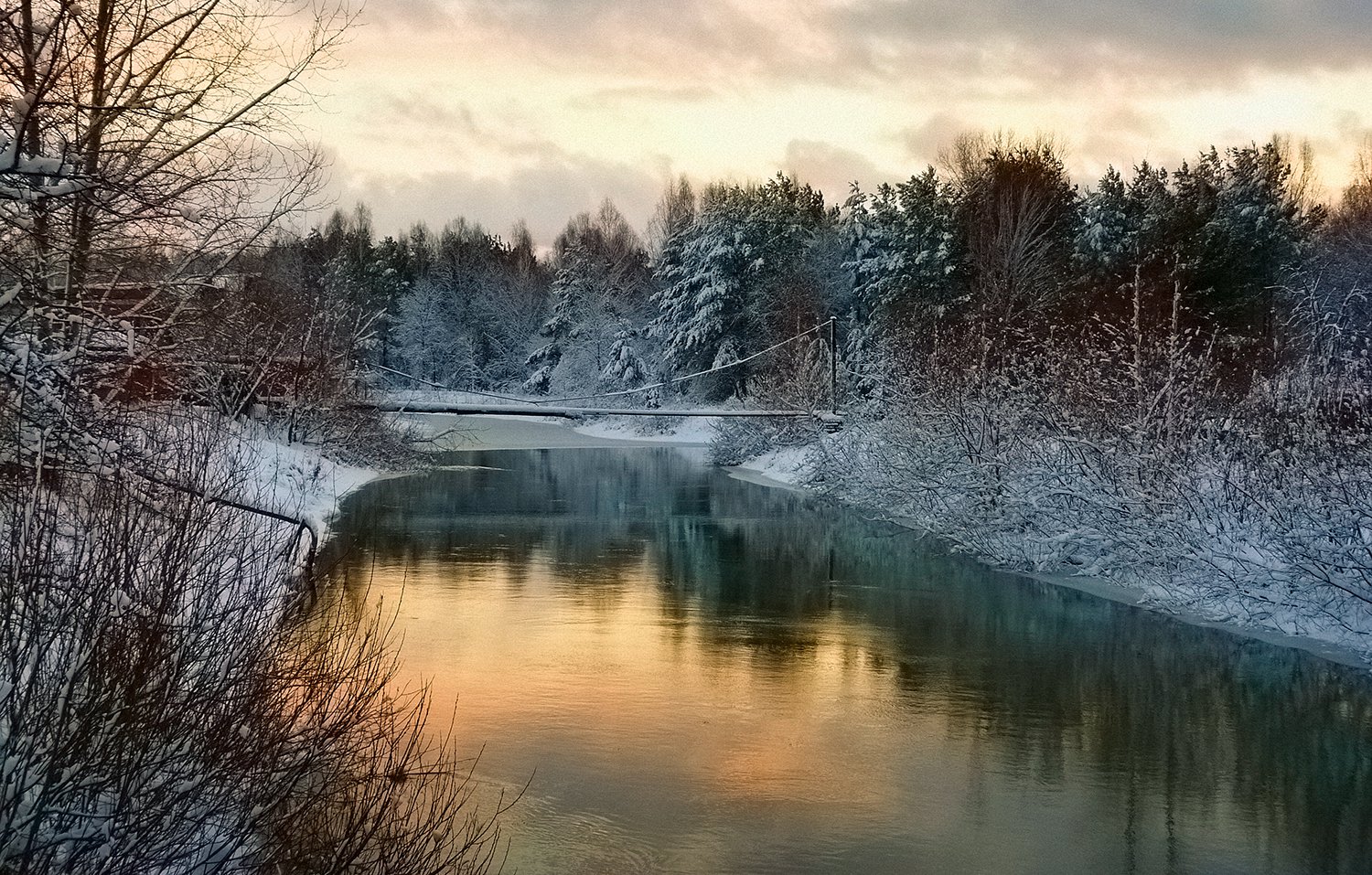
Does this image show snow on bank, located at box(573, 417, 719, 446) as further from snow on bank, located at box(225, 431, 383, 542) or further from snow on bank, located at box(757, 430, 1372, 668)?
snow on bank, located at box(757, 430, 1372, 668)

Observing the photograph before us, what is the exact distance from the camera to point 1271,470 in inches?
502

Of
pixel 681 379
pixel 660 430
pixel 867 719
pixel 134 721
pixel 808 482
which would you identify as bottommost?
pixel 867 719

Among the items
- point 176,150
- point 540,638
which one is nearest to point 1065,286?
point 540,638

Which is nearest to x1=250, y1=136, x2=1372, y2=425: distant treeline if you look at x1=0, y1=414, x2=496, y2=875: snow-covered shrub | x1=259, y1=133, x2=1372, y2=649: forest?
x1=259, y1=133, x2=1372, y2=649: forest

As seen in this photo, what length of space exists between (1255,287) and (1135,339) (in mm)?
16415

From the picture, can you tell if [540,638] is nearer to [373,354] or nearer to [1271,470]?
[1271,470]

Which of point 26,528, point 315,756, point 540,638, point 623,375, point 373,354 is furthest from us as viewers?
point 373,354

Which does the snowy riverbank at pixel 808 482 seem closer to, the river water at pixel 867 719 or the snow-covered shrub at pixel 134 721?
the river water at pixel 867 719

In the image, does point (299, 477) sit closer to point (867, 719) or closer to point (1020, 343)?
point (1020, 343)

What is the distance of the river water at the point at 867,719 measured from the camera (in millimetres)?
6871

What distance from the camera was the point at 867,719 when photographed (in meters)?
9.33

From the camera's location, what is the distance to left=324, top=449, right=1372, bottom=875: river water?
22.5 ft

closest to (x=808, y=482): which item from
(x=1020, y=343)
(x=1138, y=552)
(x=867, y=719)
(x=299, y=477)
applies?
(x=1020, y=343)

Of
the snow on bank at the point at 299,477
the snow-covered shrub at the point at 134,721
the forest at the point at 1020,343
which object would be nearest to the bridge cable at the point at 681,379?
the forest at the point at 1020,343
